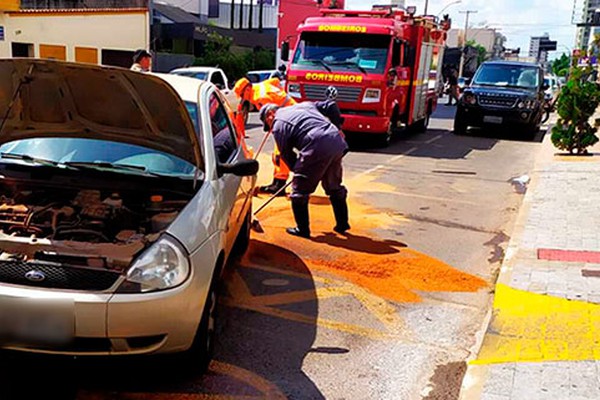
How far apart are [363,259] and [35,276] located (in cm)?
345

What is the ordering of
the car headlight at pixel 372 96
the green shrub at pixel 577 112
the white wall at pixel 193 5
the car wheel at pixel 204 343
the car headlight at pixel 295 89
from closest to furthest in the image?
the car wheel at pixel 204 343 → the green shrub at pixel 577 112 → the car headlight at pixel 372 96 → the car headlight at pixel 295 89 → the white wall at pixel 193 5

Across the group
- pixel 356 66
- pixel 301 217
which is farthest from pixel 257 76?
pixel 301 217

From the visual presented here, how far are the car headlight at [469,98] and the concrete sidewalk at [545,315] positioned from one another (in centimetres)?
914

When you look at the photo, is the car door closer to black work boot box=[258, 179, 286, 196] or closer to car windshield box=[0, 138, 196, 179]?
car windshield box=[0, 138, 196, 179]

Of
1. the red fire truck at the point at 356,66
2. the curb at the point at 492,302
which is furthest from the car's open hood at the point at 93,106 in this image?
the red fire truck at the point at 356,66

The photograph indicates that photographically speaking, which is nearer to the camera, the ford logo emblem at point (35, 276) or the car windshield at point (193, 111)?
the ford logo emblem at point (35, 276)

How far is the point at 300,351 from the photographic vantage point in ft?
13.4

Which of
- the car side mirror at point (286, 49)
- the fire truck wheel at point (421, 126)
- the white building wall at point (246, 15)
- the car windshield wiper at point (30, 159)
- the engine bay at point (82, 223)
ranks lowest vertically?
the fire truck wheel at point (421, 126)

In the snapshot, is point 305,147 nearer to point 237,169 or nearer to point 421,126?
point 237,169

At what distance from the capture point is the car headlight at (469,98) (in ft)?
55.1

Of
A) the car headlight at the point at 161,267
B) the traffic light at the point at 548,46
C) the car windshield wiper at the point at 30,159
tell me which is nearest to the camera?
the car headlight at the point at 161,267

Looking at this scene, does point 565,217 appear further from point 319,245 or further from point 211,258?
point 211,258

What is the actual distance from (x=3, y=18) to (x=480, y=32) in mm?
117613

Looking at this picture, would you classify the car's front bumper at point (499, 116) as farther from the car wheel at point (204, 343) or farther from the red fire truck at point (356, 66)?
the car wheel at point (204, 343)
